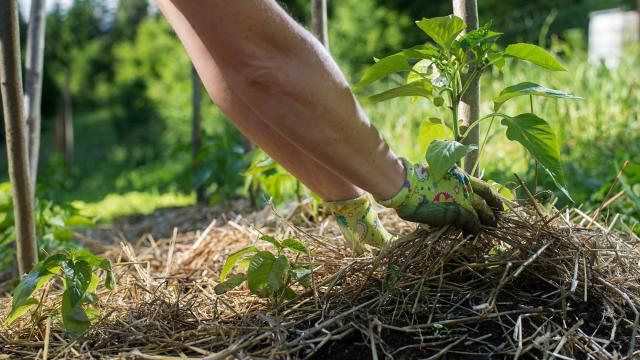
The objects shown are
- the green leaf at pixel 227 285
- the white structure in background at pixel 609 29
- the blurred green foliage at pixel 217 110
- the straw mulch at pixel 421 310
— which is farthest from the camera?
the white structure in background at pixel 609 29

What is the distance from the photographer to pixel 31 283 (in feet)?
4.49

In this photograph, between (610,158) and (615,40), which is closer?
(610,158)

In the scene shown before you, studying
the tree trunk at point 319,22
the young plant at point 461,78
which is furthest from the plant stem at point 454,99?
the tree trunk at point 319,22

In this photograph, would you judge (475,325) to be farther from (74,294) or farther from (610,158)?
(610,158)

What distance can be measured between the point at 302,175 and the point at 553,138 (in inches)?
25.0

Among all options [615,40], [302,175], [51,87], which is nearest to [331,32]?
[615,40]

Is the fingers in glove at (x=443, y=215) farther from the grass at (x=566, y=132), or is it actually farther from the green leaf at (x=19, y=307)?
the green leaf at (x=19, y=307)

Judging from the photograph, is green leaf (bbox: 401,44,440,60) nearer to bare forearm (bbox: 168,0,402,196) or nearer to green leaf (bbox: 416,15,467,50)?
green leaf (bbox: 416,15,467,50)

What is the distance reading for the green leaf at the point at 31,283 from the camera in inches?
53.5

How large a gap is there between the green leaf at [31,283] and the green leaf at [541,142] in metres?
1.03

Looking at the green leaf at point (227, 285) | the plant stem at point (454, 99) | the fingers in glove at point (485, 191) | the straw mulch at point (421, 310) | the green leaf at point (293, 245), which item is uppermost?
the plant stem at point (454, 99)

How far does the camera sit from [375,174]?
4.75 feet

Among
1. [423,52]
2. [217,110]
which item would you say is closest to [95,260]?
[423,52]

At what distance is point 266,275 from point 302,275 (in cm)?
9
